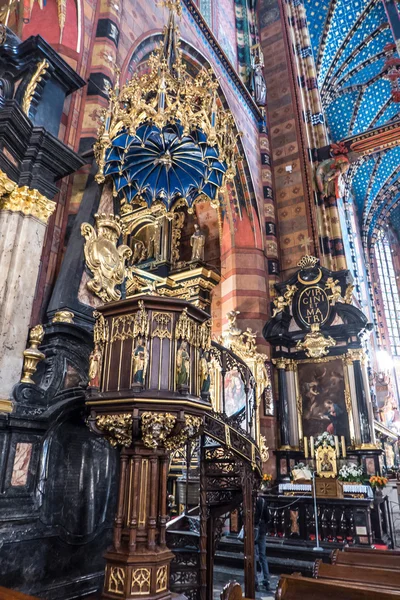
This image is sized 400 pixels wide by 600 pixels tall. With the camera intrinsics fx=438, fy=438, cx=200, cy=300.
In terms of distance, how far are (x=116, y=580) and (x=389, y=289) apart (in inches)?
971

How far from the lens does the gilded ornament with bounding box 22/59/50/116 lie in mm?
4788

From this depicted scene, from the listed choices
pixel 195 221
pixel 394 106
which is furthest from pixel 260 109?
pixel 394 106

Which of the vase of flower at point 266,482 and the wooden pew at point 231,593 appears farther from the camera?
the vase of flower at point 266,482

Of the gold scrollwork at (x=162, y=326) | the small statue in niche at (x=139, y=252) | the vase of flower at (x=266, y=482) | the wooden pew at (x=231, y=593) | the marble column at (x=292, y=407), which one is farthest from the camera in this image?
the marble column at (x=292, y=407)

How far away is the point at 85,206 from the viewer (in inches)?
208

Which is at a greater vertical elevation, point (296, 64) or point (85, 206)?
point (296, 64)

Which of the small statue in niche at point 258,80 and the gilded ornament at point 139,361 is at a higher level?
the small statue in niche at point 258,80

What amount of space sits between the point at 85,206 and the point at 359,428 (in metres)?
7.46

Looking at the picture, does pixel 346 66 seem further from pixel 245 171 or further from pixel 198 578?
pixel 198 578

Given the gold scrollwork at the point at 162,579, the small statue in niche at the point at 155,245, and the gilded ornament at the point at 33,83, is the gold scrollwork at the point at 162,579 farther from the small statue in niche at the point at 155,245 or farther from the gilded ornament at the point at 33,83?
the small statue in niche at the point at 155,245

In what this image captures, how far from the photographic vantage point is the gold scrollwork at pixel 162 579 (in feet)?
10.9

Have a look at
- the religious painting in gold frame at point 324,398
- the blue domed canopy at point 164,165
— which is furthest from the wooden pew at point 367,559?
the religious painting in gold frame at point 324,398

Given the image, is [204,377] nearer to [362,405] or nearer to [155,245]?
[155,245]

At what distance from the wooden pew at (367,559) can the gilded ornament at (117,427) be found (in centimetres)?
194
